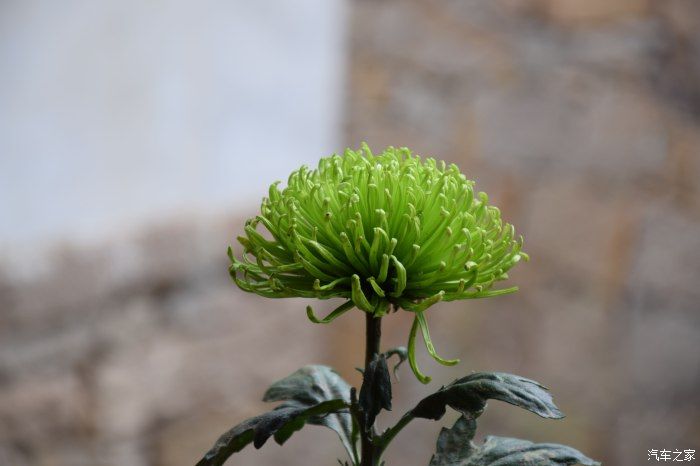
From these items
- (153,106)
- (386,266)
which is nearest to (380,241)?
(386,266)

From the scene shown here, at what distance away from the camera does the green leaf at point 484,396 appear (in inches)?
17.5

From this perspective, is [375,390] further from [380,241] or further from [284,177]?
[284,177]

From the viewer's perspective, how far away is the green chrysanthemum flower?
17.8 inches

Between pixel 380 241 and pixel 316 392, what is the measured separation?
0.14 m

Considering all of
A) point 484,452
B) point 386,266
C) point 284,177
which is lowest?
point 484,452

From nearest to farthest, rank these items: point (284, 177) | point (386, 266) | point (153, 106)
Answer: point (386, 266) → point (153, 106) → point (284, 177)

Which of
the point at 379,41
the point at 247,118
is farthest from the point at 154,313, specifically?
the point at 379,41

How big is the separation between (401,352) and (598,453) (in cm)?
115

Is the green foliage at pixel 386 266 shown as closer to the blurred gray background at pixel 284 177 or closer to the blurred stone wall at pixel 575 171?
the blurred gray background at pixel 284 177

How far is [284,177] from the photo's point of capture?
1481mm

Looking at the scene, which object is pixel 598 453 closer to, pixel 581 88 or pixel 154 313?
pixel 581 88

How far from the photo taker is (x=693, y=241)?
1.40 m

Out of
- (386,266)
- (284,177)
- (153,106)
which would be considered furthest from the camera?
(284,177)

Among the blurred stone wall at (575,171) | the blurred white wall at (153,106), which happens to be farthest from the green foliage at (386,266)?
the blurred stone wall at (575,171)
